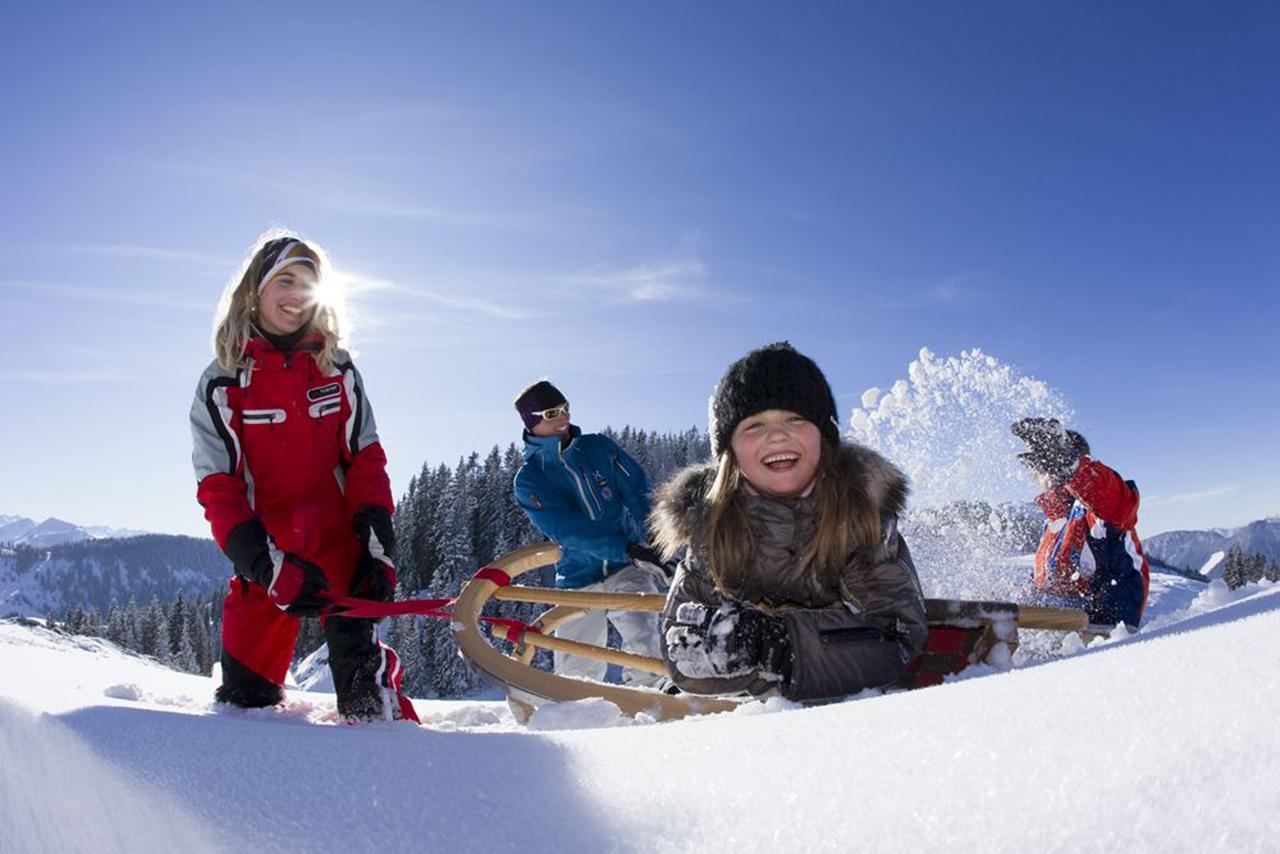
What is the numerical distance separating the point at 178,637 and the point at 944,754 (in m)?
71.1

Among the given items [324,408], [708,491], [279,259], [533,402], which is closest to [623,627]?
[533,402]

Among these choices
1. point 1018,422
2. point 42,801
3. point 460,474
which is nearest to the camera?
point 42,801

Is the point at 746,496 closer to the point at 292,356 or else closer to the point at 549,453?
the point at 292,356

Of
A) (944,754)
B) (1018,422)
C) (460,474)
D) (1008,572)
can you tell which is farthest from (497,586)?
(460,474)

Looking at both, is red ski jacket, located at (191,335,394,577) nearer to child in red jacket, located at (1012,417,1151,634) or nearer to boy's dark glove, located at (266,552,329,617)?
boy's dark glove, located at (266,552,329,617)

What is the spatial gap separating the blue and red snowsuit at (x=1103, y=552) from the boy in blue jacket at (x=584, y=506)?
276 cm

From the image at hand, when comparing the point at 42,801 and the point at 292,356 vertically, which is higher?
the point at 292,356

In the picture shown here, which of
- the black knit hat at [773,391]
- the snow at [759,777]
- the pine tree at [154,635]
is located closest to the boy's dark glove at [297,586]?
the snow at [759,777]

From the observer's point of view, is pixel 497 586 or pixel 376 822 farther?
pixel 497 586

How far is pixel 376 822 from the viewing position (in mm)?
892

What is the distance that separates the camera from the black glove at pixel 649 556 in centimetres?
479

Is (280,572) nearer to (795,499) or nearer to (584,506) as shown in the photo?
(795,499)

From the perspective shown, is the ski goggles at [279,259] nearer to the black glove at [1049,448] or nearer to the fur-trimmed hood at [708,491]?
the fur-trimmed hood at [708,491]

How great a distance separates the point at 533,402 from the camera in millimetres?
5434
